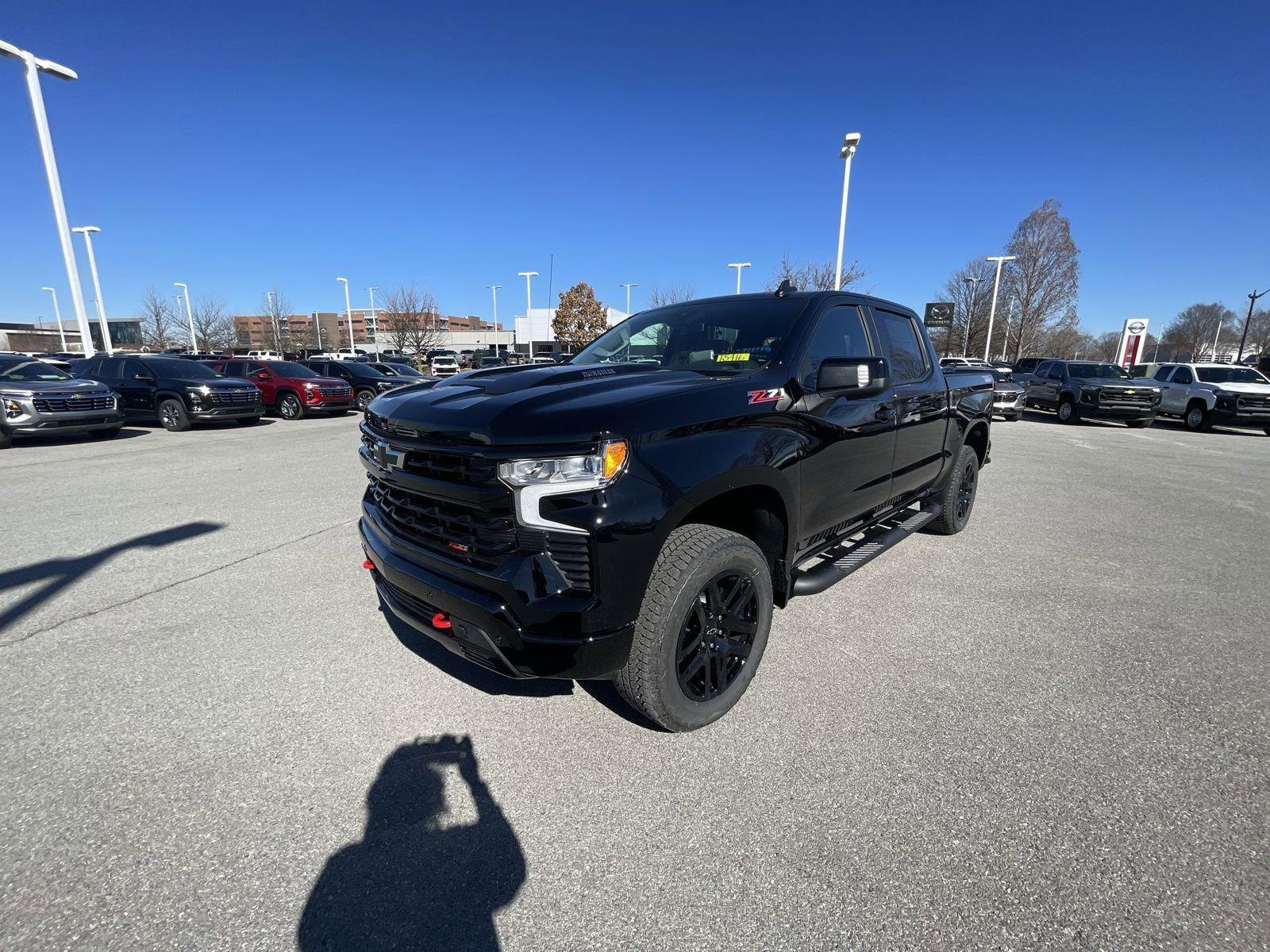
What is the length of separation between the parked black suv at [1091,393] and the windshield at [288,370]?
22514 millimetres

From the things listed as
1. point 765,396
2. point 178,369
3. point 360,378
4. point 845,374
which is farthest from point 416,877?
point 360,378

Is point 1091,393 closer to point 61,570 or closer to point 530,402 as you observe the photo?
point 530,402

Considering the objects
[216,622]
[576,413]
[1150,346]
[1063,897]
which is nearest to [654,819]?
[1063,897]

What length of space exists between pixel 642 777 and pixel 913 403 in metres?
3.06

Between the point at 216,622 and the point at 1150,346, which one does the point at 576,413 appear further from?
the point at 1150,346

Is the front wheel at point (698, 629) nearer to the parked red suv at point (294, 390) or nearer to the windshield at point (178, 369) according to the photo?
the windshield at point (178, 369)

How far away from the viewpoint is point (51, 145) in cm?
1748

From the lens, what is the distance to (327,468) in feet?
27.6

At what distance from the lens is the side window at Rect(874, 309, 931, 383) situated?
3.94 metres

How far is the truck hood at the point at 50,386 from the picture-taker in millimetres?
9930

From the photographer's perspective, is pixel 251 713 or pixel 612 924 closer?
pixel 612 924

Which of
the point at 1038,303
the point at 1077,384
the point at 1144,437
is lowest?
the point at 1144,437

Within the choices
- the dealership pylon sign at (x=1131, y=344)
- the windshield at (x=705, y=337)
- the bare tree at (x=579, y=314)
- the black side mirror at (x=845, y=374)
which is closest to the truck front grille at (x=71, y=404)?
the windshield at (x=705, y=337)

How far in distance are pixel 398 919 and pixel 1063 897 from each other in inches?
76.8
